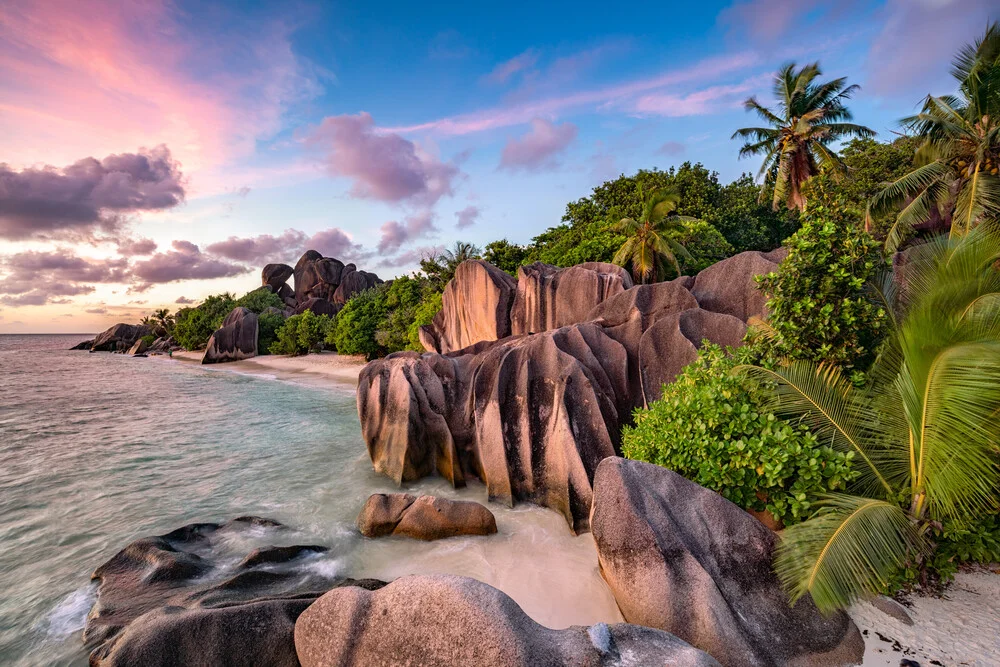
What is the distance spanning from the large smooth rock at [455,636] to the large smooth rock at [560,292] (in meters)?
10.6

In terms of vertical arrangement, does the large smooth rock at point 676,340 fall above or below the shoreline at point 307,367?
above

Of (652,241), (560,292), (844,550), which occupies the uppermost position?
(652,241)

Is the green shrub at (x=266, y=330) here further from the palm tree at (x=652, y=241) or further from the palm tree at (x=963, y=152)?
the palm tree at (x=963, y=152)

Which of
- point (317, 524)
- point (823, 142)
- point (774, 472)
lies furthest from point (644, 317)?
point (823, 142)

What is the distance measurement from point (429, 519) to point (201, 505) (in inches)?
244

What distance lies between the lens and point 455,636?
11.3ft

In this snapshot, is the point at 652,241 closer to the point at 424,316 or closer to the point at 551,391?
the point at 551,391

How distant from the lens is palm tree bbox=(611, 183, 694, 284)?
17969mm

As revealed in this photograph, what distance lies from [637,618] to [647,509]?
1111mm

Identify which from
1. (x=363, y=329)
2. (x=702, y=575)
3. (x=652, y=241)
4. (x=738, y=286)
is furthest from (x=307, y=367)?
(x=702, y=575)

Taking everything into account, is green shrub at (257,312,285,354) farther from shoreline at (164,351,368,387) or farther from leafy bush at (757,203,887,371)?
leafy bush at (757,203,887,371)

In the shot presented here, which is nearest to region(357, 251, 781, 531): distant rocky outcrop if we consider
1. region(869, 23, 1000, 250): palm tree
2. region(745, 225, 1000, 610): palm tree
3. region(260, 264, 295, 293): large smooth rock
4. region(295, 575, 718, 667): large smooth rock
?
region(745, 225, 1000, 610): palm tree

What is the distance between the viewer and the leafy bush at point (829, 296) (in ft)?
18.8

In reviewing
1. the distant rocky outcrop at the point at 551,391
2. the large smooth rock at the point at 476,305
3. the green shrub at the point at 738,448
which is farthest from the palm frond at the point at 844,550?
the large smooth rock at the point at 476,305
